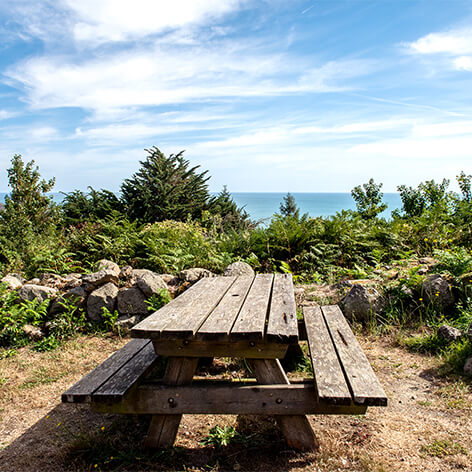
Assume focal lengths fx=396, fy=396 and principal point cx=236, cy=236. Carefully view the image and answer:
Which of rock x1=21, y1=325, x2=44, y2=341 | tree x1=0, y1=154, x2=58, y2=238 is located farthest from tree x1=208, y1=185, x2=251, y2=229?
rock x1=21, y1=325, x2=44, y2=341

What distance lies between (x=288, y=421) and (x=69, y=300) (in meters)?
3.80

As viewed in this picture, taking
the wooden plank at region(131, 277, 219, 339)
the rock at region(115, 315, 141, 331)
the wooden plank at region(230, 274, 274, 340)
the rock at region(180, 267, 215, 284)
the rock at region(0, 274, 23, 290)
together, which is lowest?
the rock at region(115, 315, 141, 331)

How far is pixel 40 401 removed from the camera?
11.5ft

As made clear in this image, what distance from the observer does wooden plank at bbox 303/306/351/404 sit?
2.18 metres

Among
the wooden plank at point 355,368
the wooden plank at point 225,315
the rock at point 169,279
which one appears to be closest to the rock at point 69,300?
the rock at point 169,279

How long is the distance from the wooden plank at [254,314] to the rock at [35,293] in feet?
10.1

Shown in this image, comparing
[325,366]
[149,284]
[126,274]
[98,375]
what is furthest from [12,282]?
[325,366]

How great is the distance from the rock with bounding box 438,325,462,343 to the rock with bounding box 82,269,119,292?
4066mm

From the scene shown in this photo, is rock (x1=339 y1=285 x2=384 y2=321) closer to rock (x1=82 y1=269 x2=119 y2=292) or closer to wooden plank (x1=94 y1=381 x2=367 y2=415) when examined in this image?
wooden plank (x1=94 y1=381 x2=367 y2=415)

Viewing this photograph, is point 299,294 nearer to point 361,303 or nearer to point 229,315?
point 361,303

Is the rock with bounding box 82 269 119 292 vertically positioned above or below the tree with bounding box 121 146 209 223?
below

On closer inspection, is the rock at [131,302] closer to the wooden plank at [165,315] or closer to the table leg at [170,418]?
the wooden plank at [165,315]

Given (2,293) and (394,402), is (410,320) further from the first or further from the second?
(2,293)

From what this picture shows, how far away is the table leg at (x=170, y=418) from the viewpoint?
2.60 meters
